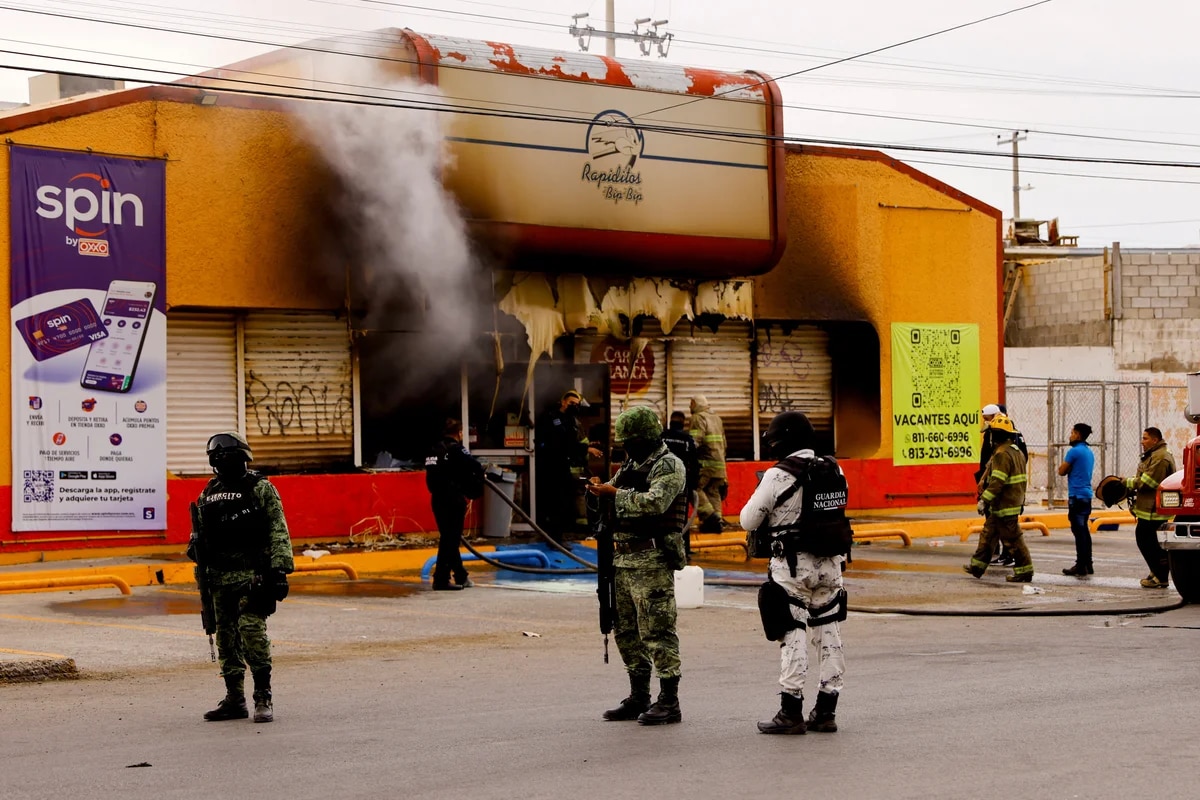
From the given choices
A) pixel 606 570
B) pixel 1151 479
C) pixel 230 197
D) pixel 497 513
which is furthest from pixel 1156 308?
pixel 606 570

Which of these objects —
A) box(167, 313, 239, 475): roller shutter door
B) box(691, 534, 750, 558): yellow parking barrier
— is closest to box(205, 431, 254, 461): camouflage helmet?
box(167, 313, 239, 475): roller shutter door

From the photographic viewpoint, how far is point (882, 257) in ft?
78.0

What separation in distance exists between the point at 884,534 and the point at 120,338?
1013 cm

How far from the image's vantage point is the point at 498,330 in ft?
66.8

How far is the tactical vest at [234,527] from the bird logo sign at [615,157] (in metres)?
12.3

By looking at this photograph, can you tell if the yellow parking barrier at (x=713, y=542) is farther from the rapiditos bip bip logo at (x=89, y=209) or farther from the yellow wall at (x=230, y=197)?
the rapiditos bip bip logo at (x=89, y=209)

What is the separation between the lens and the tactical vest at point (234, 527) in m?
8.63

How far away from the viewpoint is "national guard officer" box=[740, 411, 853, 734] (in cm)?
787

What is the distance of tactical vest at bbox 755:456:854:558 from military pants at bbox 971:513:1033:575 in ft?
28.4

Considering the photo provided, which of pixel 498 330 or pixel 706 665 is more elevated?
pixel 498 330

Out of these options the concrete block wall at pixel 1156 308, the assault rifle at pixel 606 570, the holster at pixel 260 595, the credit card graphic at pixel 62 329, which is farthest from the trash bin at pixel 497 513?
the concrete block wall at pixel 1156 308

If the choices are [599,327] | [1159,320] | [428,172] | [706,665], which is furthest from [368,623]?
[1159,320]

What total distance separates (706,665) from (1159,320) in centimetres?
3217

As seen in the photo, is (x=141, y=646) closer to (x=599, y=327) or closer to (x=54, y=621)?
(x=54, y=621)
